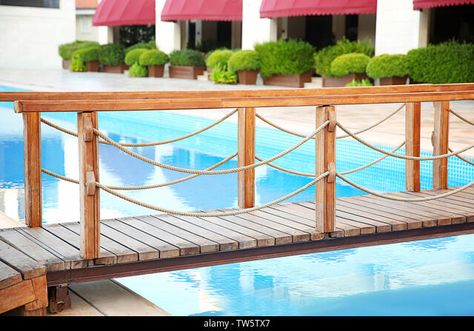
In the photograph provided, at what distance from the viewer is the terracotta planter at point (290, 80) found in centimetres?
2545

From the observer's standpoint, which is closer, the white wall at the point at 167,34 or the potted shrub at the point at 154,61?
the potted shrub at the point at 154,61

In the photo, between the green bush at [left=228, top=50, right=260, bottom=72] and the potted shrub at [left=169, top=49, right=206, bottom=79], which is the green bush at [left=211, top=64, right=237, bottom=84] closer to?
the green bush at [left=228, top=50, right=260, bottom=72]

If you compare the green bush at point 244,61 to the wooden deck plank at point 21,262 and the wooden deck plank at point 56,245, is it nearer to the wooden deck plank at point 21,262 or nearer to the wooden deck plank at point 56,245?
the wooden deck plank at point 56,245

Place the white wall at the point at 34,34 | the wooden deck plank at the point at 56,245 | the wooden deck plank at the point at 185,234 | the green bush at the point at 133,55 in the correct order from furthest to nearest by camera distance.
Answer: the white wall at the point at 34,34 < the green bush at the point at 133,55 < the wooden deck plank at the point at 185,234 < the wooden deck plank at the point at 56,245

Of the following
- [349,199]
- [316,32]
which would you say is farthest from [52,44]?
[349,199]

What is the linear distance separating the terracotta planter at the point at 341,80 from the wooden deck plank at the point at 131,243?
17.4 meters

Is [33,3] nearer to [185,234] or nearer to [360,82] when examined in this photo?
[360,82]

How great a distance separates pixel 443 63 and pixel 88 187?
16.3 m

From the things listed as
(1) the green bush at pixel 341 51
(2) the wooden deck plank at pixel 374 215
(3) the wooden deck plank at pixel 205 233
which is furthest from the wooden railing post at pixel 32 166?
(1) the green bush at pixel 341 51

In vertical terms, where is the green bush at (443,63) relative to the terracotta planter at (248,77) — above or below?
above

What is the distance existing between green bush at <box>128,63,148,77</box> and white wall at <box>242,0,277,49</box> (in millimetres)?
5107

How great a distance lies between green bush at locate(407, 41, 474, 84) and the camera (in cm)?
1972

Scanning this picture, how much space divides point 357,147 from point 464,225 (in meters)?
5.92
